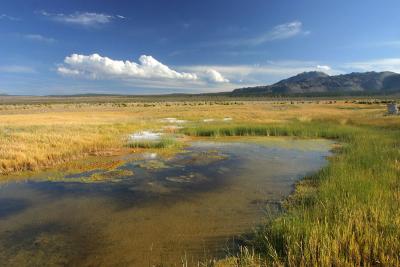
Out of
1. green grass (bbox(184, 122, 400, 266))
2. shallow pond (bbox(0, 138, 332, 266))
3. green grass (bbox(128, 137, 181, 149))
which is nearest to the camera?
green grass (bbox(184, 122, 400, 266))

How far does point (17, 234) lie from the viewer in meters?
8.19

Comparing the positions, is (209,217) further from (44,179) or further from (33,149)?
(33,149)

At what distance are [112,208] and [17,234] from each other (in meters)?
2.65

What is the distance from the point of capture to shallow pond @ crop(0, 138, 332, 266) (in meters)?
7.24

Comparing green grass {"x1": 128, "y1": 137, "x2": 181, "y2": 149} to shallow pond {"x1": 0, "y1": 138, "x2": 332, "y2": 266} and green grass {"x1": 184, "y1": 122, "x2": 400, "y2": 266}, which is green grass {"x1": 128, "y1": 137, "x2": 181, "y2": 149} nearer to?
shallow pond {"x1": 0, "y1": 138, "x2": 332, "y2": 266}

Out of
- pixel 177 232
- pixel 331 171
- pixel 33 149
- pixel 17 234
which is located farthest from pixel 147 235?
pixel 33 149

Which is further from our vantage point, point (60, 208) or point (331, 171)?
point (331, 171)

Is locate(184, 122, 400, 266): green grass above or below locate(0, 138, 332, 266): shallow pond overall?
above

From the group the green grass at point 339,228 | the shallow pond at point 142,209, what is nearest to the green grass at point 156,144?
the shallow pond at point 142,209

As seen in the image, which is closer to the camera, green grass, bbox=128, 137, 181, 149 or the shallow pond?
the shallow pond

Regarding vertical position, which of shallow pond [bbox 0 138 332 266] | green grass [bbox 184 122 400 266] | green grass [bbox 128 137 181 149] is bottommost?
shallow pond [bbox 0 138 332 266]

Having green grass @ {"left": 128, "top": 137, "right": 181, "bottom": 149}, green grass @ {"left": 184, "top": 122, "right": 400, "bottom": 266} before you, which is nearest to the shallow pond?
green grass @ {"left": 184, "top": 122, "right": 400, "bottom": 266}

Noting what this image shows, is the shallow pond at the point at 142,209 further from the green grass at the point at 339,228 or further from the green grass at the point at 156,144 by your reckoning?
the green grass at the point at 156,144

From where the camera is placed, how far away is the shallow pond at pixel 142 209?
7.24 metres
